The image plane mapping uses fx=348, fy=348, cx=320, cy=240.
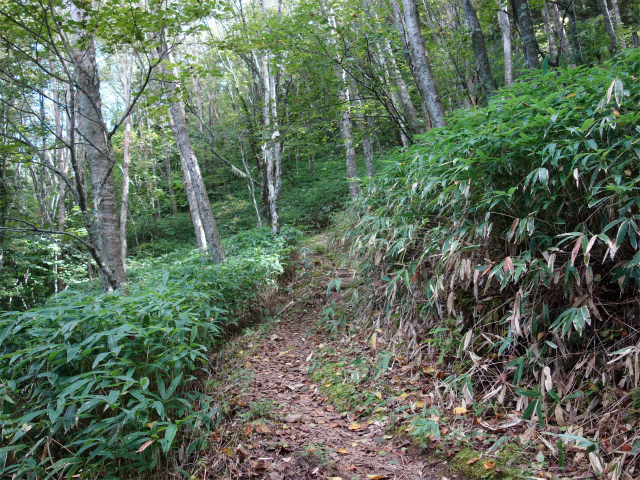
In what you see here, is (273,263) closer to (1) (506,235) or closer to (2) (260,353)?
(2) (260,353)

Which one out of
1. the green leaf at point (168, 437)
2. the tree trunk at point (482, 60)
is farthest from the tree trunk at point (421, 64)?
the green leaf at point (168, 437)

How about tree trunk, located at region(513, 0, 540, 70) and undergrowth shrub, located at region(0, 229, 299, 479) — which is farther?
tree trunk, located at region(513, 0, 540, 70)

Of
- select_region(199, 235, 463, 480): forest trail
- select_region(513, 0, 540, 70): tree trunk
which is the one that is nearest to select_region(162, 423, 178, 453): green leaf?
select_region(199, 235, 463, 480): forest trail

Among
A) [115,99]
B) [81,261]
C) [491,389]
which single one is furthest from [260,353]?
[115,99]

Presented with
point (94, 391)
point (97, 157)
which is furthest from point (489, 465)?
point (97, 157)

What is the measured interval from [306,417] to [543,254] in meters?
2.19

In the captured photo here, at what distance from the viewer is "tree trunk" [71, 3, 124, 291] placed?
4.06 m

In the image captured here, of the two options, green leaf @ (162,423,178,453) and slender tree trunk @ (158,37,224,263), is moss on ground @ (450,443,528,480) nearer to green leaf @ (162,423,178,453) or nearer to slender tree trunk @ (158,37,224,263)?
green leaf @ (162,423,178,453)

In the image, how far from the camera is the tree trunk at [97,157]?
406 cm

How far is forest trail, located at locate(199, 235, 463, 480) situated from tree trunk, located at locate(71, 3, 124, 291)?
197 cm

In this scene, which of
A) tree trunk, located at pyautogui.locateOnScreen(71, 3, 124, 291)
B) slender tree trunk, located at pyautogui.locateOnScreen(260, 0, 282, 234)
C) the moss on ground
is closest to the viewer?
the moss on ground

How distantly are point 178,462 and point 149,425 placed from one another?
0.41m

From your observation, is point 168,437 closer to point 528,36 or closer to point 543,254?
point 543,254

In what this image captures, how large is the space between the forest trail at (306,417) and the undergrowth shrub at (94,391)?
0.98 feet
